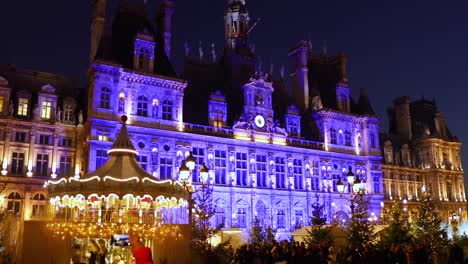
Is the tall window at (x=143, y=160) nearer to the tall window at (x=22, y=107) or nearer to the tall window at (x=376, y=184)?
the tall window at (x=22, y=107)

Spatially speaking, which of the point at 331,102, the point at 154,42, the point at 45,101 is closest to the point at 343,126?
the point at 331,102

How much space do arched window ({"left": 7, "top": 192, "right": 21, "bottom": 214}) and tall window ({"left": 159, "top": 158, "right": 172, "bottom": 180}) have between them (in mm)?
9638

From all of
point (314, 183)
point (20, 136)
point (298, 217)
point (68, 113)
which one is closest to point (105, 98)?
point (68, 113)

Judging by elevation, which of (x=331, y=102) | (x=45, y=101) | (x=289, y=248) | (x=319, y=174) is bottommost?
(x=289, y=248)

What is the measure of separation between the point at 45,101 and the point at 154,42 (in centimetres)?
908

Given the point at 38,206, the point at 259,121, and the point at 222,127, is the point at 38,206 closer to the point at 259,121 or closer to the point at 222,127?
the point at 222,127

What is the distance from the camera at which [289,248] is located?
60.7 ft

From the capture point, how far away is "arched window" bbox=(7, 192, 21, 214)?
3146cm

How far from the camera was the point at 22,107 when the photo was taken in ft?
111

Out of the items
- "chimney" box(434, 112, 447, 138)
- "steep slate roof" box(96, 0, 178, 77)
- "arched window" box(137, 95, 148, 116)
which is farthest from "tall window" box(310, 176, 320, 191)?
"chimney" box(434, 112, 447, 138)

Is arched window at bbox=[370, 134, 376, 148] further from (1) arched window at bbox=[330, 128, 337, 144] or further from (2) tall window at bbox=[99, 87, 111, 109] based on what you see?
(2) tall window at bbox=[99, 87, 111, 109]

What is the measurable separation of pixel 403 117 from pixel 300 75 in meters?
16.7

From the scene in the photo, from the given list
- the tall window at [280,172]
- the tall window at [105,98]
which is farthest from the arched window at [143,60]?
the tall window at [280,172]

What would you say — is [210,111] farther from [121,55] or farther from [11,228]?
[11,228]
